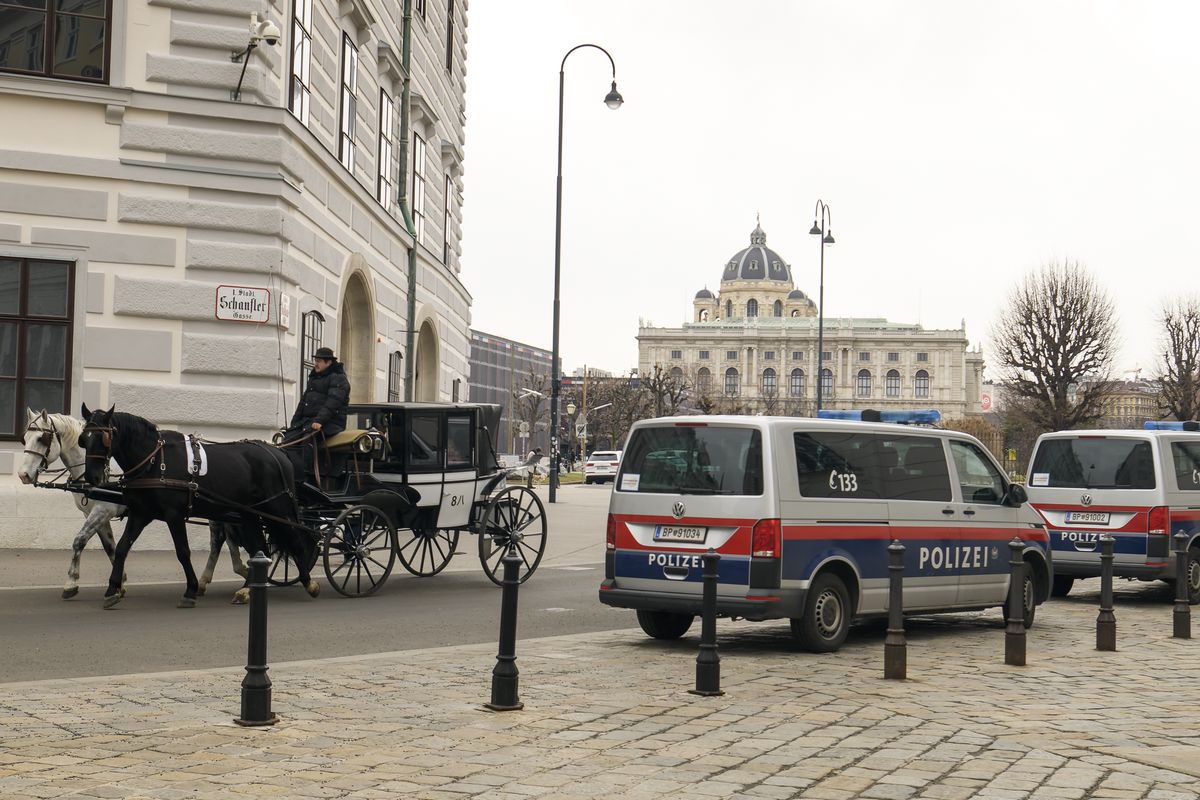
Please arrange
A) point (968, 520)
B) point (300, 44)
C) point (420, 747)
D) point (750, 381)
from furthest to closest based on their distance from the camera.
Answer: point (750, 381) → point (300, 44) → point (968, 520) → point (420, 747)

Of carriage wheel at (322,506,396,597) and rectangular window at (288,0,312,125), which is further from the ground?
rectangular window at (288,0,312,125)

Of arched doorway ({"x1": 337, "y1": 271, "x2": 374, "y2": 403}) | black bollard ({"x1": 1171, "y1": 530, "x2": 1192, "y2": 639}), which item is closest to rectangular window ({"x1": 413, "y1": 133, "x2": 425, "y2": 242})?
arched doorway ({"x1": 337, "y1": 271, "x2": 374, "y2": 403})

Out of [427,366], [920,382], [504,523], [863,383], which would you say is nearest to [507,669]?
[504,523]

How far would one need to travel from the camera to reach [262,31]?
17.0 m

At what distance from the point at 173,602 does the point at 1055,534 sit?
30.8 feet

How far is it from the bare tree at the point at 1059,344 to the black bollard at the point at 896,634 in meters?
52.0

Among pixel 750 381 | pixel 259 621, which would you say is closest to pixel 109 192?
pixel 259 621

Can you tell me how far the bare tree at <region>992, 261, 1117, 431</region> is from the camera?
5944 centimetres

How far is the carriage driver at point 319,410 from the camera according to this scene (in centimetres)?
1377

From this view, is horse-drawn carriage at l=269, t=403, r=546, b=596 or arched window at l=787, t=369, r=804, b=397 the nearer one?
horse-drawn carriage at l=269, t=403, r=546, b=596

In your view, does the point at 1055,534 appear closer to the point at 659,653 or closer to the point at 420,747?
the point at 659,653

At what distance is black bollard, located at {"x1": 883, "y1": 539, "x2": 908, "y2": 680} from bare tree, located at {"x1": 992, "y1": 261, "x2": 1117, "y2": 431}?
5196cm

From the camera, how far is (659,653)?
1050 cm

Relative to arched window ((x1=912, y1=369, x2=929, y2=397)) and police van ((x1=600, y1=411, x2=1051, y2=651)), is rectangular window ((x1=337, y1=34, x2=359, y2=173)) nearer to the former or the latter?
police van ((x1=600, y1=411, x2=1051, y2=651))
